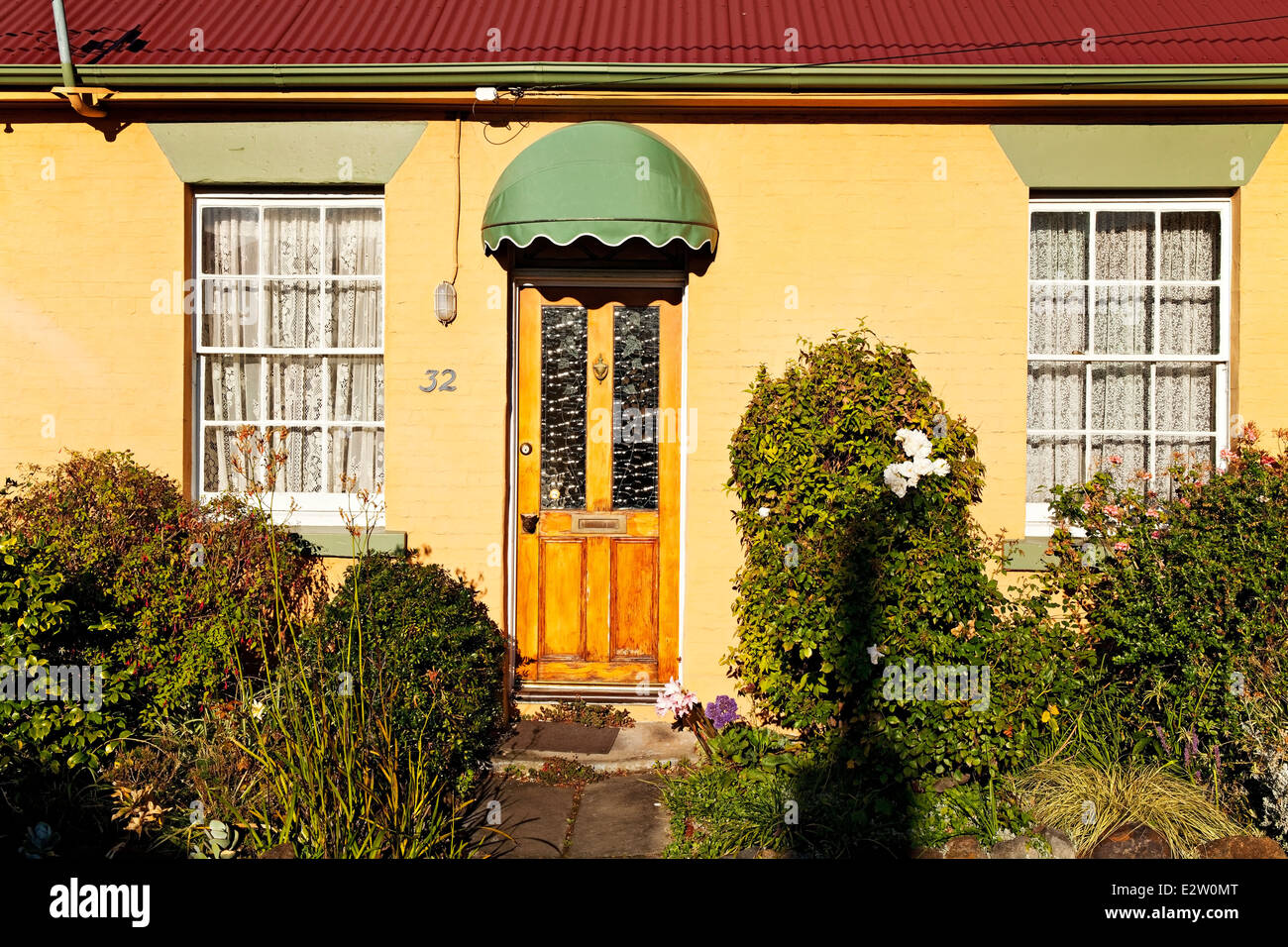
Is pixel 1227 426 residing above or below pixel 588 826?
above

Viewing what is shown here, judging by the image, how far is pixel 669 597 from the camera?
6.42m

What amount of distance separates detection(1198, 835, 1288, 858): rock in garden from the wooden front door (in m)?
3.05

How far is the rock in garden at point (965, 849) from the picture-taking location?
4.48 metres

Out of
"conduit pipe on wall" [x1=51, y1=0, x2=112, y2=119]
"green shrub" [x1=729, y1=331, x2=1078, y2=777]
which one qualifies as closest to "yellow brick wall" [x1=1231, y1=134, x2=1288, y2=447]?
"green shrub" [x1=729, y1=331, x2=1078, y2=777]

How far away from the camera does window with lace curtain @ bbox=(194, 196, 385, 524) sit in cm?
642

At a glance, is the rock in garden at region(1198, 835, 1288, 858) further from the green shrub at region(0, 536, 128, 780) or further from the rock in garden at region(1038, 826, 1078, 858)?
the green shrub at region(0, 536, 128, 780)

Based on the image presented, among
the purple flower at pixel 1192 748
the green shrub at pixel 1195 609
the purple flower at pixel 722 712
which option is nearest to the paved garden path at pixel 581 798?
the purple flower at pixel 722 712

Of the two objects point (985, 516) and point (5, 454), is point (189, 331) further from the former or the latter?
point (985, 516)

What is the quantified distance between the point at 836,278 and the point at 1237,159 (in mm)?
2475

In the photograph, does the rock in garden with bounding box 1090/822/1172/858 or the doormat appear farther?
the doormat

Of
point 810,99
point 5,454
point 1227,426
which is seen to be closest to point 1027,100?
point 810,99

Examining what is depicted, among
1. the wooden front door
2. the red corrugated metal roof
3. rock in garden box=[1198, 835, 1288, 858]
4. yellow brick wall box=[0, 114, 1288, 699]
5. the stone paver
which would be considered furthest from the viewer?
the wooden front door

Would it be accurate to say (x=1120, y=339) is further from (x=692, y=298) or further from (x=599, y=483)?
(x=599, y=483)
